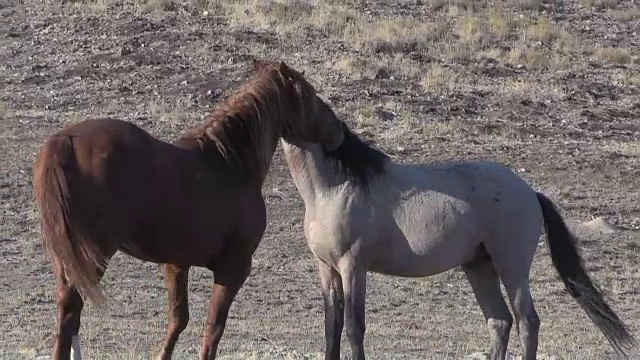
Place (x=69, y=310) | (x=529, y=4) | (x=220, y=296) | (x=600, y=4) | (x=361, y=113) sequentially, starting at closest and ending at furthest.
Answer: (x=69, y=310), (x=220, y=296), (x=361, y=113), (x=600, y=4), (x=529, y=4)

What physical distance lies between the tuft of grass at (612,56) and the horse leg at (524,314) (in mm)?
14776

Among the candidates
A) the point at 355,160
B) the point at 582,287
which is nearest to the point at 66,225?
the point at 355,160

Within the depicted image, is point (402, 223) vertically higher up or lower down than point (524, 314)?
higher up

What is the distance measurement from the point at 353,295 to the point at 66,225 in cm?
158

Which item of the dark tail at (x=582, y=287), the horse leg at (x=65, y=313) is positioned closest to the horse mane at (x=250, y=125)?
the horse leg at (x=65, y=313)

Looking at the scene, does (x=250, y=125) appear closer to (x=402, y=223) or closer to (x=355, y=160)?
(x=355, y=160)

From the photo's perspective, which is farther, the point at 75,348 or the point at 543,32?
the point at 543,32

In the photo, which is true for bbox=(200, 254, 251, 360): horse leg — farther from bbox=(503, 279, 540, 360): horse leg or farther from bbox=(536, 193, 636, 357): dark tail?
bbox=(536, 193, 636, 357): dark tail

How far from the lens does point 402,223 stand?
6.98 metres

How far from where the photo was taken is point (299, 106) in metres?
6.82

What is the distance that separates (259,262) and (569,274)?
5603 millimetres

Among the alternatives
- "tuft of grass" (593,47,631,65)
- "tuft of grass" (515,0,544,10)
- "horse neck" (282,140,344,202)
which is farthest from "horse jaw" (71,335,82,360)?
"tuft of grass" (515,0,544,10)

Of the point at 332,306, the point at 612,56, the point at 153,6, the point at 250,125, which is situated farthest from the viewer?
the point at 153,6

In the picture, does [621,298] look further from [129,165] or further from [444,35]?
[444,35]
